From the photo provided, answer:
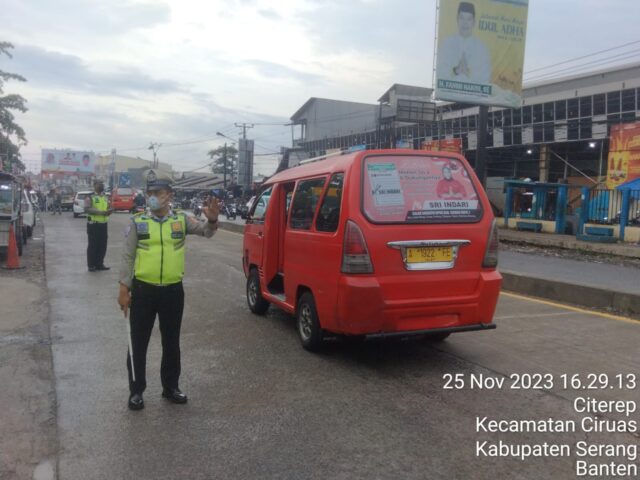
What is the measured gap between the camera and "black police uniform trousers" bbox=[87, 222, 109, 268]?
11.3 m

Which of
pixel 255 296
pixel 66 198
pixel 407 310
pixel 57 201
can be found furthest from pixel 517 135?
pixel 407 310

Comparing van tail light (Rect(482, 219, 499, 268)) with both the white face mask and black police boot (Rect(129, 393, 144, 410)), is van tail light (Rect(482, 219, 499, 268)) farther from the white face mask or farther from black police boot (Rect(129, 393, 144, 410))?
black police boot (Rect(129, 393, 144, 410))

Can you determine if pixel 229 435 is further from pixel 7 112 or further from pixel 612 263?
pixel 7 112

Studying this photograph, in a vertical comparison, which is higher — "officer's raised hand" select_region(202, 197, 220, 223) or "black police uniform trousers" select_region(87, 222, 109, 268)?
"officer's raised hand" select_region(202, 197, 220, 223)

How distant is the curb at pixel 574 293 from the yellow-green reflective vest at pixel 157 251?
20.2 feet

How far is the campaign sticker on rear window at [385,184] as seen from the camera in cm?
497

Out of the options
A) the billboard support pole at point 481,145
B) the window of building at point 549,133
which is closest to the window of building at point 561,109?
the window of building at point 549,133

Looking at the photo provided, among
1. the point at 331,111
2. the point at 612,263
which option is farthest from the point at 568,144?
the point at 331,111

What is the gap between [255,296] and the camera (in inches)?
Answer: 295

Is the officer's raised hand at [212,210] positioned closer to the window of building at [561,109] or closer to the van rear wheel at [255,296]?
the van rear wheel at [255,296]

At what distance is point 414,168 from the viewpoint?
5.16 metres

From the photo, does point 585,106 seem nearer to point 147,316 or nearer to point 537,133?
point 537,133

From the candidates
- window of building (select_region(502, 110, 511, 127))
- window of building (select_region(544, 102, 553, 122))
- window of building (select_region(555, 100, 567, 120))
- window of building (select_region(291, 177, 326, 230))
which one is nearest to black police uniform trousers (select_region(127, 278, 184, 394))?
window of building (select_region(291, 177, 326, 230))

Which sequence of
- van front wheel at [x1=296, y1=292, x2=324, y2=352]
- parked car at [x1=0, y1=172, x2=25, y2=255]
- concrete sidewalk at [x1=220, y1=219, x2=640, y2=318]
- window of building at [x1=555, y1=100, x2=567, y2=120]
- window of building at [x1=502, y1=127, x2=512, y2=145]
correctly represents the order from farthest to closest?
window of building at [x1=502, y1=127, x2=512, y2=145] → window of building at [x1=555, y1=100, x2=567, y2=120] → parked car at [x1=0, y1=172, x2=25, y2=255] → concrete sidewalk at [x1=220, y1=219, x2=640, y2=318] → van front wheel at [x1=296, y1=292, x2=324, y2=352]
